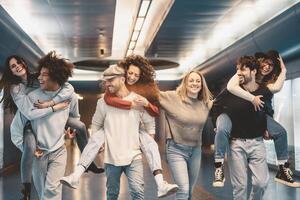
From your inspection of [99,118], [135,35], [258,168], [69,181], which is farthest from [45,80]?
[135,35]

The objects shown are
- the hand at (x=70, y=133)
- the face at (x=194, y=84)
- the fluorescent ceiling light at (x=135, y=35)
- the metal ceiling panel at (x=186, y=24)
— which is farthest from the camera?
the fluorescent ceiling light at (x=135, y=35)

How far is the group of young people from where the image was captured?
361 centimetres

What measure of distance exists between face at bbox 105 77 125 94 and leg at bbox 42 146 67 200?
0.71m

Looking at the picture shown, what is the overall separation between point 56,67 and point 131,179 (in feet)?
3.83

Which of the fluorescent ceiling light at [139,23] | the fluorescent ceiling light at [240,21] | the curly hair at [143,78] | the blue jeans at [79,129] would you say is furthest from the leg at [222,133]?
the fluorescent ceiling light at [139,23]

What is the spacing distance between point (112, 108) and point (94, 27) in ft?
18.7

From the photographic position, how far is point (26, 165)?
3643 mm

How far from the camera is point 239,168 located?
4.05m

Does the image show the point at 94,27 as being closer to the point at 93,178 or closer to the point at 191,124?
the point at 93,178

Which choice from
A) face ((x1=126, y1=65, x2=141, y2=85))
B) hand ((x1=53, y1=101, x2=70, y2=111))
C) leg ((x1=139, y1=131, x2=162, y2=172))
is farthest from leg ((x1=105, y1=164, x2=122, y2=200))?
face ((x1=126, y1=65, x2=141, y2=85))

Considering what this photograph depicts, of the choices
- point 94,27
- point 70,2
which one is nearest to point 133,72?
point 70,2

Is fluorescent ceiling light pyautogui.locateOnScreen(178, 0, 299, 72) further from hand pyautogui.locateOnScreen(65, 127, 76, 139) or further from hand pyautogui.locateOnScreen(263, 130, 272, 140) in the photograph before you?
hand pyautogui.locateOnScreen(65, 127, 76, 139)

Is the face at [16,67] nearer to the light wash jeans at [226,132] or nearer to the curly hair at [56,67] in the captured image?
the curly hair at [56,67]

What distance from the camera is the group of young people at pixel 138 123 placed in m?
3.61
